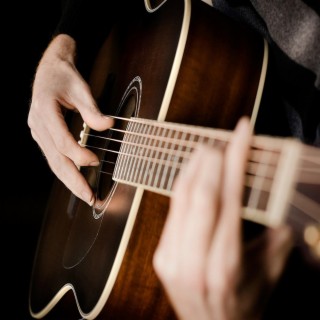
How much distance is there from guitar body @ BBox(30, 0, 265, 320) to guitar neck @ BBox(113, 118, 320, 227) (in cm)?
5

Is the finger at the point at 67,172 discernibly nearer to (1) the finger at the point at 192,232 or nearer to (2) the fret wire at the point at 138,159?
(2) the fret wire at the point at 138,159

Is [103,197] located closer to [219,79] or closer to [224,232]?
[219,79]

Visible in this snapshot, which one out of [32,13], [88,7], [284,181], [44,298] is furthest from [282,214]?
[32,13]

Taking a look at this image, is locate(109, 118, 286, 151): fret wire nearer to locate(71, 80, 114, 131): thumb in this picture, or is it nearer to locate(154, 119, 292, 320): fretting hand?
locate(154, 119, 292, 320): fretting hand

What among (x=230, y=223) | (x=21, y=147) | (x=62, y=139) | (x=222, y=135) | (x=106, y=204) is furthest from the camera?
(x=21, y=147)

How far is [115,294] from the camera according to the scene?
28.6 inches

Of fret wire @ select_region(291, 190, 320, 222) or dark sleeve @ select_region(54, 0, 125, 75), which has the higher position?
dark sleeve @ select_region(54, 0, 125, 75)

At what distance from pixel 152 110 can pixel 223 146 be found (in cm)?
35

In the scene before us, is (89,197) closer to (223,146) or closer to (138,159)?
(138,159)

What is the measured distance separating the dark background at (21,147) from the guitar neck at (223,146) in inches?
43.4

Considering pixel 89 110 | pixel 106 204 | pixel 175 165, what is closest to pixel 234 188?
pixel 175 165

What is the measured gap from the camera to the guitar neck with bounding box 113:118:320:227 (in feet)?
1.31

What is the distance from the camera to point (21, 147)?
175 centimetres

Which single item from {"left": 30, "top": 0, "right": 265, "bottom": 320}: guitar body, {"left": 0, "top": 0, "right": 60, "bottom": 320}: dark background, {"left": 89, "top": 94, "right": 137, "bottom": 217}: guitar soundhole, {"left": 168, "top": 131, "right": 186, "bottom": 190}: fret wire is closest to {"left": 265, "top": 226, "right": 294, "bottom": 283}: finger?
{"left": 168, "top": 131, "right": 186, "bottom": 190}: fret wire
